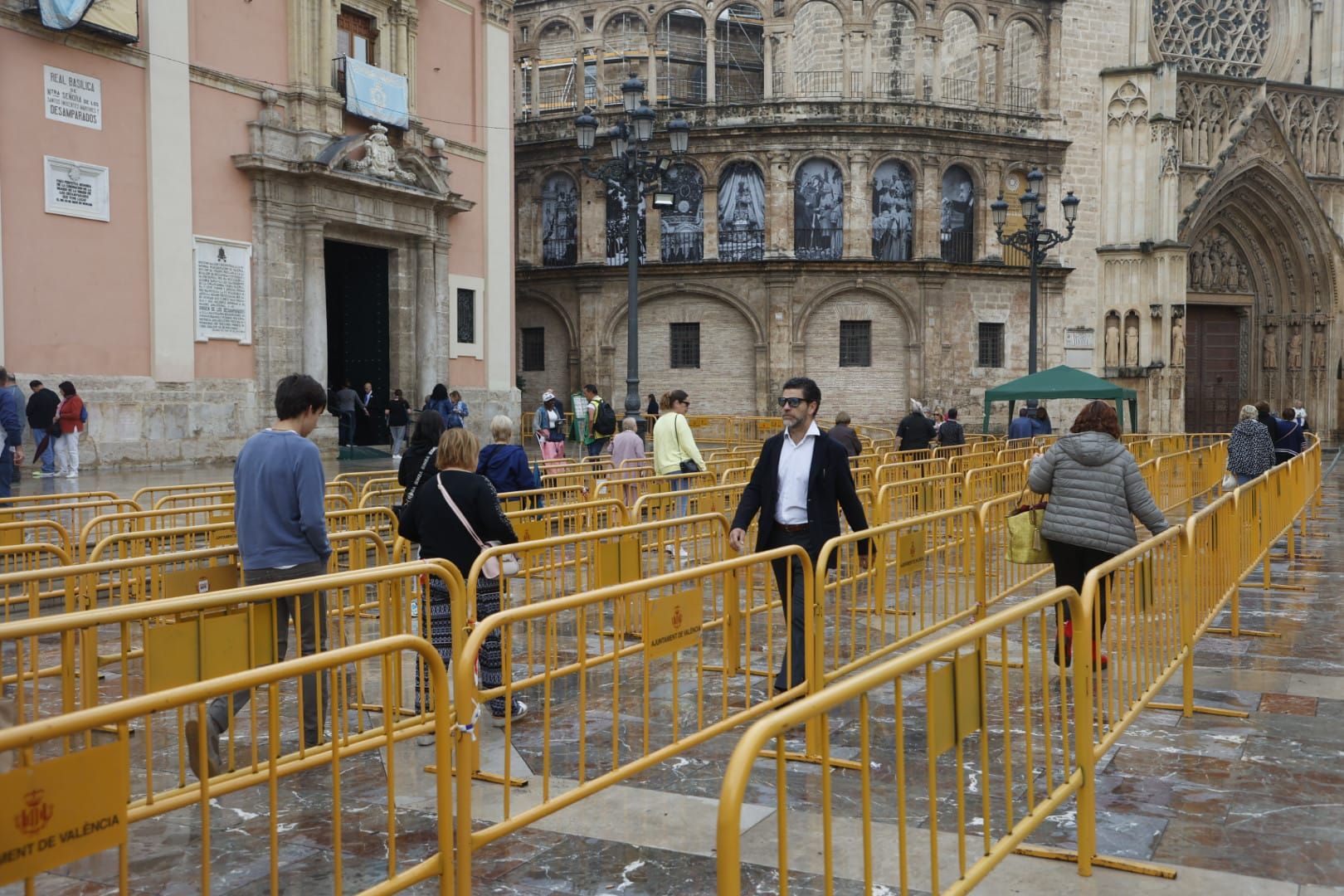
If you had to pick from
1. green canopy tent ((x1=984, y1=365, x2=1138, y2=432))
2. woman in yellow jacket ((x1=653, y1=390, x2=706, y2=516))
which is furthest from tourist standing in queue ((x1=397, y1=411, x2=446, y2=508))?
green canopy tent ((x1=984, y1=365, x2=1138, y2=432))

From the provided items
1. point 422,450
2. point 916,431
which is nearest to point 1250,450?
point 916,431

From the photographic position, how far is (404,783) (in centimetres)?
556

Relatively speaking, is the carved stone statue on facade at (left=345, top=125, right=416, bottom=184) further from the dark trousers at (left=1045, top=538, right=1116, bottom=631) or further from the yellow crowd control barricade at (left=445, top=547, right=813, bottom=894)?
the dark trousers at (left=1045, top=538, right=1116, bottom=631)

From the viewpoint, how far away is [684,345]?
37.9 m

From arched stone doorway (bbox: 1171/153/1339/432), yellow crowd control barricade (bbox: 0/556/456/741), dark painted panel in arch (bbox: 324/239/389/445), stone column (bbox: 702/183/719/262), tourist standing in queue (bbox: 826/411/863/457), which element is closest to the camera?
yellow crowd control barricade (bbox: 0/556/456/741)

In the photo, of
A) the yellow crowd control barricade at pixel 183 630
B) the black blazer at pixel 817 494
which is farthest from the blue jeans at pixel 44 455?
the black blazer at pixel 817 494

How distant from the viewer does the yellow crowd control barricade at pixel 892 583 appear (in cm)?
701

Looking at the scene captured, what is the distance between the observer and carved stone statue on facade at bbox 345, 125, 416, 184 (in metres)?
23.9

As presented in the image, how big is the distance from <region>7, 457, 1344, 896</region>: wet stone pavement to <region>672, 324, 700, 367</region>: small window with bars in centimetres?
3138

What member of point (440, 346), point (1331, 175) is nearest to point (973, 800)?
point (440, 346)

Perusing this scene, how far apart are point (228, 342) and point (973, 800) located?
19.6m

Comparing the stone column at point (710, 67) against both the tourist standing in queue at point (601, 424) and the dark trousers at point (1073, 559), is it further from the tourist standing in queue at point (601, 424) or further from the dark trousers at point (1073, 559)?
the dark trousers at point (1073, 559)

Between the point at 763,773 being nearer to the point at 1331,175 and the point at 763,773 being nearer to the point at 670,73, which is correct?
the point at 670,73

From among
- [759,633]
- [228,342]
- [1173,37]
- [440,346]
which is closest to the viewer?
[759,633]
